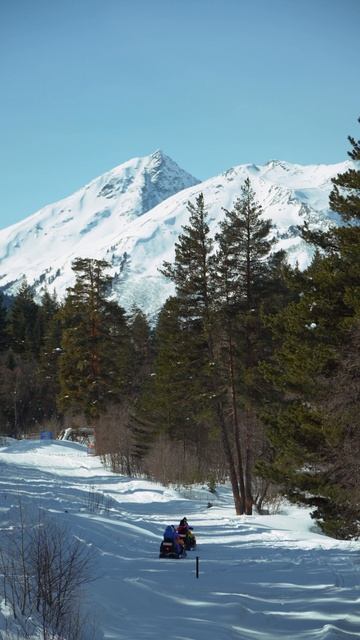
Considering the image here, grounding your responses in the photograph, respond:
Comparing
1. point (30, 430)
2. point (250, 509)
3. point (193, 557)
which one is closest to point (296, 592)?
point (193, 557)

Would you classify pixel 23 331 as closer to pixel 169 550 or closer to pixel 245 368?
pixel 245 368

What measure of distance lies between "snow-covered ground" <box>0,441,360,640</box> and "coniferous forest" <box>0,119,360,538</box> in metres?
1.67

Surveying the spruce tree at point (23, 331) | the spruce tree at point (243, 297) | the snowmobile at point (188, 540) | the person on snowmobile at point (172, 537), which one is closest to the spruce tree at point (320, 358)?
the snowmobile at point (188, 540)

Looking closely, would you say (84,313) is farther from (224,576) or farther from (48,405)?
(224,576)

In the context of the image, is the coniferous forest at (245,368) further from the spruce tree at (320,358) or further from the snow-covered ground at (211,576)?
the snow-covered ground at (211,576)

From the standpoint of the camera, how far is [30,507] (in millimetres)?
14930

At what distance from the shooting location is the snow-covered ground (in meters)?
9.66

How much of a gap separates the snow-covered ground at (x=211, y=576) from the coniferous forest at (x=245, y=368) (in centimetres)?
167

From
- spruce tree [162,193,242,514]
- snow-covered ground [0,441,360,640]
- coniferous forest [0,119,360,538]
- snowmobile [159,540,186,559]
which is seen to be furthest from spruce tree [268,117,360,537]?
spruce tree [162,193,242,514]

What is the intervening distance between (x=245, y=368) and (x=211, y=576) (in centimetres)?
1530

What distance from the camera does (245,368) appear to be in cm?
2800

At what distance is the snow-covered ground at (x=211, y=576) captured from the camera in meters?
9.66

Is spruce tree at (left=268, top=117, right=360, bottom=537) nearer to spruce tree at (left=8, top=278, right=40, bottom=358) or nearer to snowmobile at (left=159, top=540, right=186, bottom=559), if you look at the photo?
snowmobile at (left=159, top=540, right=186, bottom=559)

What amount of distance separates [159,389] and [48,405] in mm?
29484
